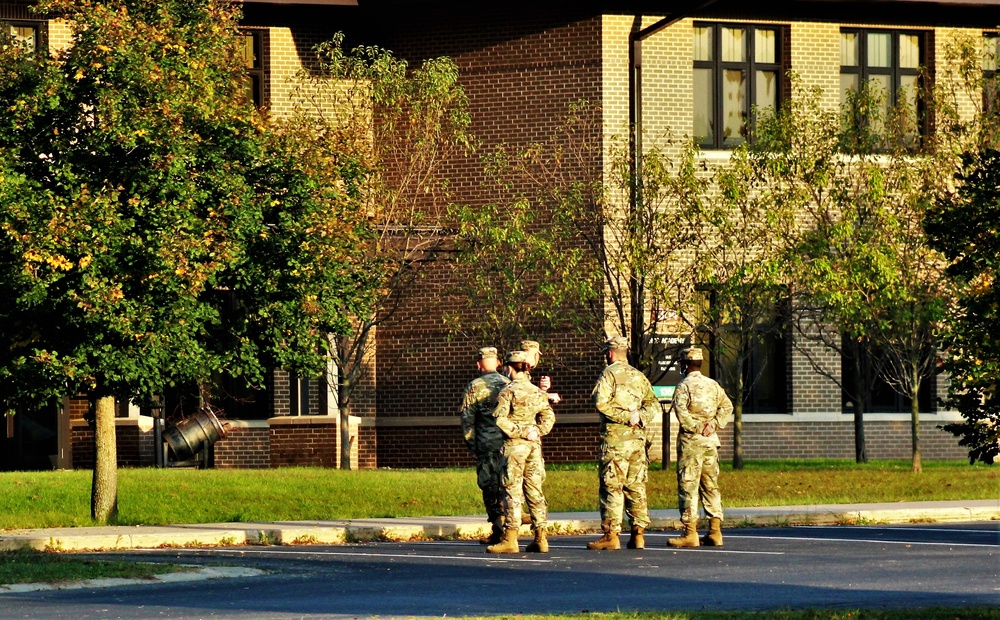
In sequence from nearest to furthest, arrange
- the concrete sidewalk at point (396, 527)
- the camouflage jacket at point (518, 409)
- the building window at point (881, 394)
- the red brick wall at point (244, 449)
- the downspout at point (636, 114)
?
the camouflage jacket at point (518, 409)
the concrete sidewalk at point (396, 527)
the downspout at point (636, 114)
the red brick wall at point (244, 449)
the building window at point (881, 394)

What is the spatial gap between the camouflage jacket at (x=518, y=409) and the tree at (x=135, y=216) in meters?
4.25

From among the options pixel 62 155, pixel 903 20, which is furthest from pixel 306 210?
pixel 903 20

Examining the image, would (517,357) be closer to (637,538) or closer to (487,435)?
(487,435)

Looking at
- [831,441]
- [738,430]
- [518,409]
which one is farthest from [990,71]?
[518,409]

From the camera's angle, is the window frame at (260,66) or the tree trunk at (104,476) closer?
the tree trunk at (104,476)

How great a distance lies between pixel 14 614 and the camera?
11.4 meters

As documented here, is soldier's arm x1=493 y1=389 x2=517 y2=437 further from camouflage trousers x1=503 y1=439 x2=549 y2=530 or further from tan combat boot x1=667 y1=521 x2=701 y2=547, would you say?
tan combat boot x1=667 y1=521 x2=701 y2=547

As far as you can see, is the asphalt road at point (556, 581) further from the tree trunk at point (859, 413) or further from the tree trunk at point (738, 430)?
the tree trunk at point (859, 413)

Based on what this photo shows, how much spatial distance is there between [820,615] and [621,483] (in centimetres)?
546

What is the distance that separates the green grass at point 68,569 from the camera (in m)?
13.6

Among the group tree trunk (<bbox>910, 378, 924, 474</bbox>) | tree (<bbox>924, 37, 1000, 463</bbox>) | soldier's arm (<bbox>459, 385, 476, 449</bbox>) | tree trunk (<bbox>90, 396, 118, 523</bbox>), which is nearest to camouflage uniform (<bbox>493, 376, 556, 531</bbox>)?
soldier's arm (<bbox>459, 385, 476, 449</bbox>)

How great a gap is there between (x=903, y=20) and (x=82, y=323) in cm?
1762

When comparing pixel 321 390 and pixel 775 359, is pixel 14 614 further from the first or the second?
pixel 775 359

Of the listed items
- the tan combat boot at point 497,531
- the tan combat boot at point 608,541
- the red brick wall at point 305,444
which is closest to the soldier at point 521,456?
the tan combat boot at point 497,531
